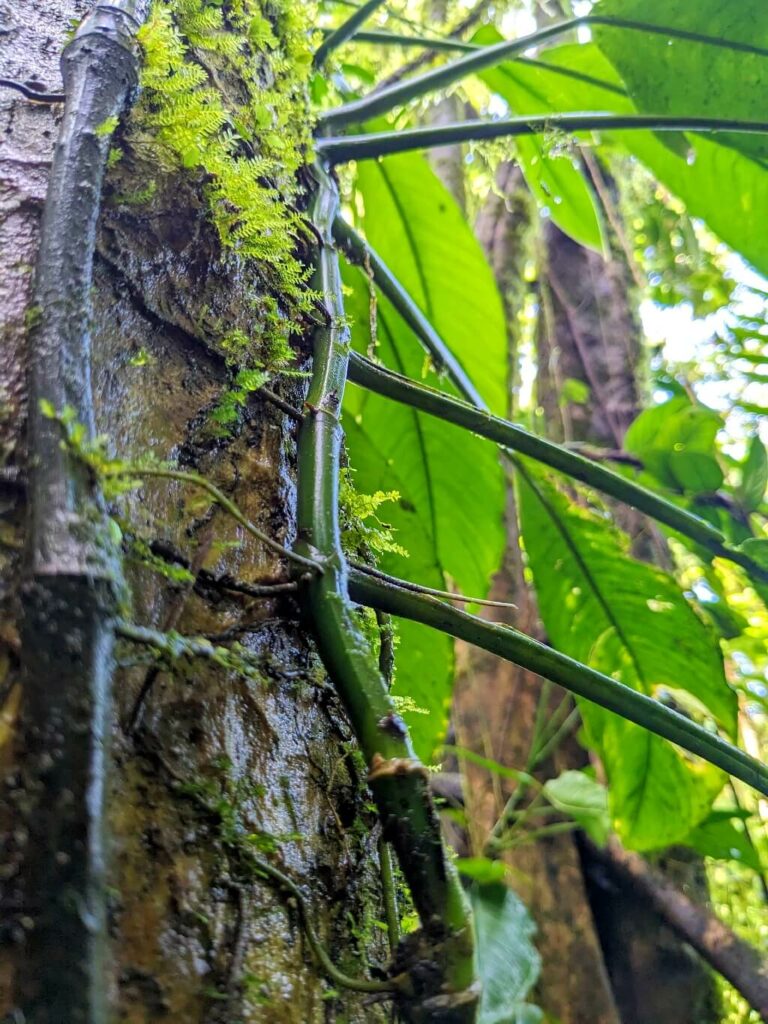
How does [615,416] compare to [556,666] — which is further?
[615,416]

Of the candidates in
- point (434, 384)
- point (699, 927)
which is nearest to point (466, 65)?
point (434, 384)

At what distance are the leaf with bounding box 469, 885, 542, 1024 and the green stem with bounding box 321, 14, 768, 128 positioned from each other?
Answer: 44.7 inches

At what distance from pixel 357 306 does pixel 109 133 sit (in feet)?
1.61

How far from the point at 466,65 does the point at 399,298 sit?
24cm

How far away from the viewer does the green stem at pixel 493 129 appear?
683mm

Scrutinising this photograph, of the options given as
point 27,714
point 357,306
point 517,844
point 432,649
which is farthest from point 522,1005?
point 27,714

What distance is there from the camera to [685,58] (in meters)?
0.79

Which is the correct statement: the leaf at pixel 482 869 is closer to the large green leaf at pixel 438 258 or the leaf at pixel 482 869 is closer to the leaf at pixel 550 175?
the large green leaf at pixel 438 258

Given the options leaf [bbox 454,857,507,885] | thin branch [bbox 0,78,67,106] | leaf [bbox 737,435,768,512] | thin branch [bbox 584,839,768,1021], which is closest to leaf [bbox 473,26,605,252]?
leaf [bbox 737,435,768,512]

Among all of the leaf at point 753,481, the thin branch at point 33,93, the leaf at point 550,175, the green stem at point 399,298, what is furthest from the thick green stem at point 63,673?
the leaf at point 753,481

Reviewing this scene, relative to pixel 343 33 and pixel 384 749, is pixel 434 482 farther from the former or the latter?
pixel 384 749

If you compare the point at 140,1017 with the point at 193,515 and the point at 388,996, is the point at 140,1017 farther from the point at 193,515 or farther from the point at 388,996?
the point at 193,515

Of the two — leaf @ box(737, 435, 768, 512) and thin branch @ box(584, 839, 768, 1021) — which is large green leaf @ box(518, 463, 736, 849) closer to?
leaf @ box(737, 435, 768, 512)

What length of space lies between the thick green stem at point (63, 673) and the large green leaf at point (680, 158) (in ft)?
2.82
